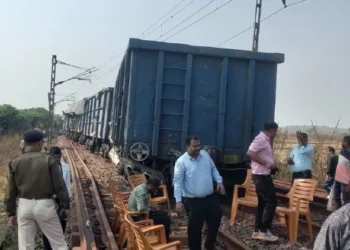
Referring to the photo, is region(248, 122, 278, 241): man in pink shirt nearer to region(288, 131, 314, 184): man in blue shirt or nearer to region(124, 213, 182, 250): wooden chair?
region(124, 213, 182, 250): wooden chair

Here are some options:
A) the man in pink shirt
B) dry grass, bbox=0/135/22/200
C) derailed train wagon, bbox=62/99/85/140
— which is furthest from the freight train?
derailed train wagon, bbox=62/99/85/140

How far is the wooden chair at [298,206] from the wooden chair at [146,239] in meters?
2.25

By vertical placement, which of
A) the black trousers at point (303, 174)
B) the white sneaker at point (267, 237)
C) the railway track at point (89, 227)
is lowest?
the railway track at point (89, 227)

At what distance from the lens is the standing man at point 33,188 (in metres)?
4.97

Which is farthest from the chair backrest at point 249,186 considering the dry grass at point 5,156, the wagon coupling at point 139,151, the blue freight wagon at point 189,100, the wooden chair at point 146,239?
the dry grass at point 5,156

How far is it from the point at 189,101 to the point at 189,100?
25 millimetres

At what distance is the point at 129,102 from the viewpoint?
938 cm

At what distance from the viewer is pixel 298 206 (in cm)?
695

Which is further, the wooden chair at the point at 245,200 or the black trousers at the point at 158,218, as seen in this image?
the wooden chair at the point at 245,200

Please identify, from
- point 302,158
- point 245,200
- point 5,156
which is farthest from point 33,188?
point 5,156

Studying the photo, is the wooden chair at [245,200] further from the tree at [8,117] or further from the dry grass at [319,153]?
the tree at [8,117]

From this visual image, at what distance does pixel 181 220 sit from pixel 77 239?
8.07 feet

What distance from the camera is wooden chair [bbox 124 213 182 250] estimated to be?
4.41m

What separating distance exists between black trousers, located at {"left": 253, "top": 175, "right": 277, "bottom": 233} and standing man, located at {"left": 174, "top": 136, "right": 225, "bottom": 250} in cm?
109
